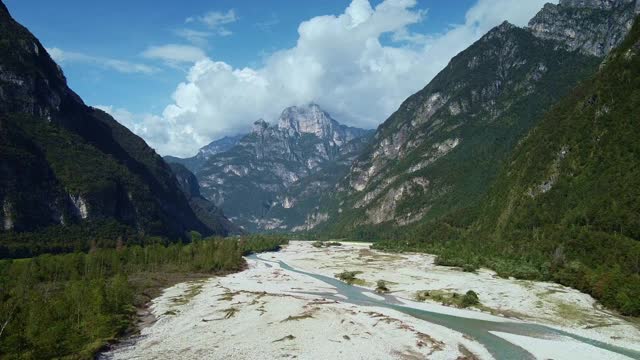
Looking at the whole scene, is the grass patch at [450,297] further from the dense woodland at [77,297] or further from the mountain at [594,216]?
the dense woodland at [77,297]

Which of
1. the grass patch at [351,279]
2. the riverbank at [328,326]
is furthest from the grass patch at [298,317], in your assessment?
the grass patch at [351,279]

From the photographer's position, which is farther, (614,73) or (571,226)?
(614,73)

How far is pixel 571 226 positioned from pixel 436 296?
77.4 m

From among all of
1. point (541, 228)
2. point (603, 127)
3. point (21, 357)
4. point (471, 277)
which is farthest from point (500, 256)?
point (21, 357)

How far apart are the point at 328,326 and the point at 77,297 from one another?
39136 millimetres

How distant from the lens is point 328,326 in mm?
77438

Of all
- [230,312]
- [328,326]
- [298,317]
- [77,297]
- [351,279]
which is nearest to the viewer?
[77,297]

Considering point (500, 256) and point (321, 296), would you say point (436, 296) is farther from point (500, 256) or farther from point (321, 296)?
point (500, 256)

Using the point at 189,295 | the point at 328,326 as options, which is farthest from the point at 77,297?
the point at 328,326

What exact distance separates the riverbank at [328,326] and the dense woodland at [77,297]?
525cm

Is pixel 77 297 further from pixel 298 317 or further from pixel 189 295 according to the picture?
pixel 189 295

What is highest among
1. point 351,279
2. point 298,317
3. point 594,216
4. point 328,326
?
point 594,216

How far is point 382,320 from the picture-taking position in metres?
80.9

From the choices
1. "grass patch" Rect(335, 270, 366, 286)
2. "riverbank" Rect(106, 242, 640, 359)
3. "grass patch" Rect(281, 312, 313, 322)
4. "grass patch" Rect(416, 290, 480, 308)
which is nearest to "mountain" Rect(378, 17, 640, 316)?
"riverbank" Rect(106, 242, 640, 359)
